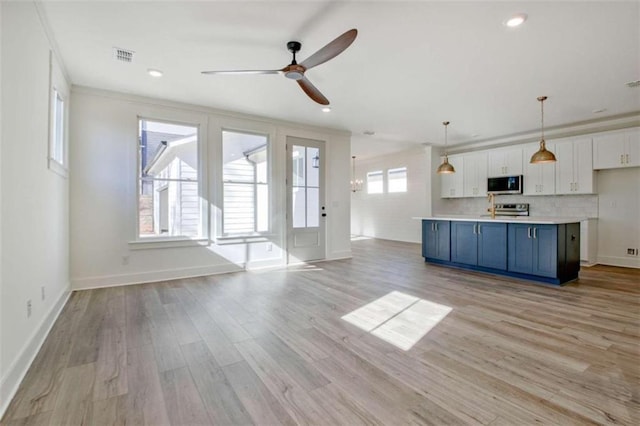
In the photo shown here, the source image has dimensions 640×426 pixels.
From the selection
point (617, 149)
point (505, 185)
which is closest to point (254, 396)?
point (505, 185)

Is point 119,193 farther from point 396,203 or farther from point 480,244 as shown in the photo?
point 396,203

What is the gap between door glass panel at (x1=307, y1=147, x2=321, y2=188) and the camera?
614 cm

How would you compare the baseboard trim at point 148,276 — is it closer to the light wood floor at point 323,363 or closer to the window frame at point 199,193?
the light wood floor at point 323,363

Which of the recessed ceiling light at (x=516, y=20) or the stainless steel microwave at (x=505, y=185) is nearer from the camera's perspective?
the recessed ceiling light at (x=516, y=20)

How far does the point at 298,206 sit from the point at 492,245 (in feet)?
11.4

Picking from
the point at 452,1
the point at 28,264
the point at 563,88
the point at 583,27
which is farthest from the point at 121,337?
the point at 563,88

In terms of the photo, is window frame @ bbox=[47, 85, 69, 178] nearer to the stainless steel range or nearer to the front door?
the front door

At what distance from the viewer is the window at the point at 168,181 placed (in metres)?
4.58

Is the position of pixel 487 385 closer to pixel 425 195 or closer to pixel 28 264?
pixel 28 264

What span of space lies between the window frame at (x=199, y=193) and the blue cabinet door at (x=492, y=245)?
4547 millimetres

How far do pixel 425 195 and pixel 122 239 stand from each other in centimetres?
710

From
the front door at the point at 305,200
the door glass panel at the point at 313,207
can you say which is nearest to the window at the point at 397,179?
the front door at the point at 305,200

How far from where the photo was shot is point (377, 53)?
3.22 m

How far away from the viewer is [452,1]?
241 centimetres
